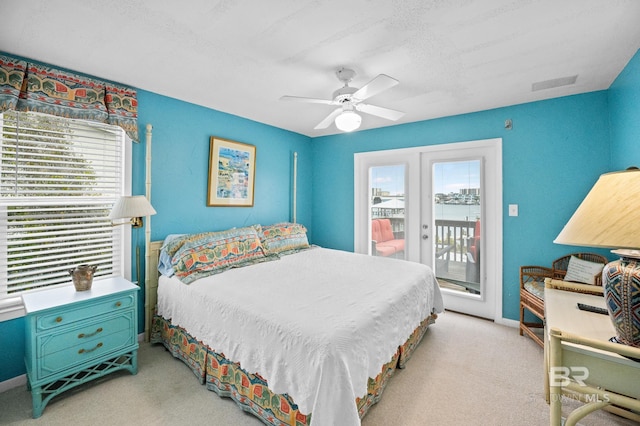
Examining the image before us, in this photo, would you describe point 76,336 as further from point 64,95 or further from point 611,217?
point 611,217

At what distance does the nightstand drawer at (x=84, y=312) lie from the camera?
1.80 m

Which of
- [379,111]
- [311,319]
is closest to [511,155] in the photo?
[379,111]

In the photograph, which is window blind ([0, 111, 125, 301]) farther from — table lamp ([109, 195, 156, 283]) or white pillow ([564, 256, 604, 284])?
Result: white pillow ([564, 256, 604, 284])

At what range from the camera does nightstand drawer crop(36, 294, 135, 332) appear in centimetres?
180

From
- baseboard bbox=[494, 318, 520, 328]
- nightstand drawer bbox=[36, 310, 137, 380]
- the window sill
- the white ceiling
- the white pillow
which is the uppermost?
the white ceiling

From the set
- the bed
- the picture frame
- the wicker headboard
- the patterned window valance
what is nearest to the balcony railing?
the bed

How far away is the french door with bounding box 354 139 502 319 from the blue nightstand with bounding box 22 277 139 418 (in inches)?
120

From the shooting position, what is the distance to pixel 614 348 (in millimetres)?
1056

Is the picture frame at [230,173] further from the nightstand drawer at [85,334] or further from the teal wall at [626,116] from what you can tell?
the teal wall at [626,116]

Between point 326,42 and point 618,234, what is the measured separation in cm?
184

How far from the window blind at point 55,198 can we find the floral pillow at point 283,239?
1493 millimetres

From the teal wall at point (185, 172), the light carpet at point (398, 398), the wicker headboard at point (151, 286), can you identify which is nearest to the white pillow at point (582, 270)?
the light carpet at point (398, 398)

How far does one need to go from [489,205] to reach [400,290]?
1.86 meters

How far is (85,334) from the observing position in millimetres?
1962
